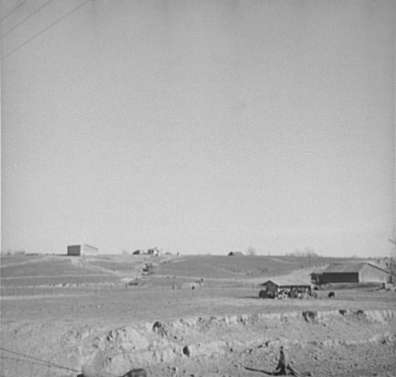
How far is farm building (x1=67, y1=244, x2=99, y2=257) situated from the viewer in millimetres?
85062

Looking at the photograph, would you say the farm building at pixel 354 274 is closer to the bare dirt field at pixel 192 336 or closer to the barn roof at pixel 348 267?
the barn roof at pixel 348 267

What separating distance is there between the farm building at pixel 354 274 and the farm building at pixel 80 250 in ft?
136

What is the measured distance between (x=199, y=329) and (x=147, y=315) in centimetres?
443

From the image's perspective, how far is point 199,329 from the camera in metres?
24.7

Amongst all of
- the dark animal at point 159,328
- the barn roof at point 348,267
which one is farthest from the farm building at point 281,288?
the dark animal at point 159,328

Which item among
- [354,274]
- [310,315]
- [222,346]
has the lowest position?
[222,346]

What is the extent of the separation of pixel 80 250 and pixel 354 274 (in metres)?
45.7

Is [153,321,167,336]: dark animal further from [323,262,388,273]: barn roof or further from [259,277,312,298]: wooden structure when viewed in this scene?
[323,262,388,273]: barn roof

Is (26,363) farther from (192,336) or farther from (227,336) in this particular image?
(227,336)

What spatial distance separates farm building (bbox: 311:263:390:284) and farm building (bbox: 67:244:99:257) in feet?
136

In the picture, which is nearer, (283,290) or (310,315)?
(310,315)

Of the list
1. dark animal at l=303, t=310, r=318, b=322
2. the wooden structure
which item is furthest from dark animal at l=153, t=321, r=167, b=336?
the wooden structure

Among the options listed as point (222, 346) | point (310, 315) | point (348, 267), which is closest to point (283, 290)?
point (310, 315)

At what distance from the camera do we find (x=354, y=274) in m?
52.9
